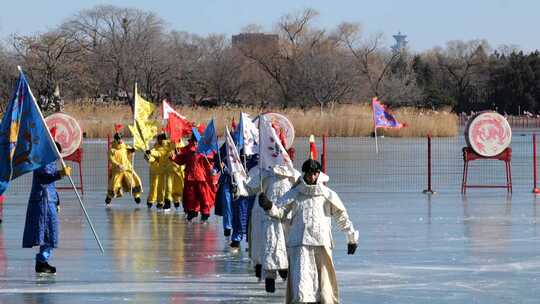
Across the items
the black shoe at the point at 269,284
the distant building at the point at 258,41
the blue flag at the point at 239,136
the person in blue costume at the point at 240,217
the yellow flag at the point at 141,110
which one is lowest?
the black shoe at the point at 269,284

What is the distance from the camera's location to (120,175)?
22.6 meters

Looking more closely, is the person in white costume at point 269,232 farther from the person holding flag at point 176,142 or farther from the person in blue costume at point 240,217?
the person holding flag at point 176,142

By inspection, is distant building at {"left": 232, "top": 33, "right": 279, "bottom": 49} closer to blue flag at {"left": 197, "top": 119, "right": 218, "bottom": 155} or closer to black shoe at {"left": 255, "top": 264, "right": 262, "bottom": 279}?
blue flag at {"left": 197, "top": 119, "right": 218, "bottom": 155}

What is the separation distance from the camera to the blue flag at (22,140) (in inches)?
505

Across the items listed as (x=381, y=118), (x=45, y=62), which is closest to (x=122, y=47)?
(x=45, y=62)

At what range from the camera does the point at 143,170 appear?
33.1 m

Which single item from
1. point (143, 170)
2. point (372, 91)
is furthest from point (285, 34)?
point (143, 170)

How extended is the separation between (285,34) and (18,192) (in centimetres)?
6848

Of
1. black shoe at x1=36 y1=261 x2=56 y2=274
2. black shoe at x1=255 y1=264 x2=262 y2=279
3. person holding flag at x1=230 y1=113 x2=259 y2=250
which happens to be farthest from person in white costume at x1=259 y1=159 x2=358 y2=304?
person holding flag at x1=230 y1=113 x2=259 y2=250

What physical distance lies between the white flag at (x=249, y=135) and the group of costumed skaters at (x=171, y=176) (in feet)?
11.7

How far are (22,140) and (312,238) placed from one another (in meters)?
3.93

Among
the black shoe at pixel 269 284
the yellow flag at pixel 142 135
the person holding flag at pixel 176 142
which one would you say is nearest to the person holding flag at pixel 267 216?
the black shoe at pixel 269 284

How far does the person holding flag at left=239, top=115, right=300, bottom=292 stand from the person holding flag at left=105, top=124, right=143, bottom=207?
9525 millimetres

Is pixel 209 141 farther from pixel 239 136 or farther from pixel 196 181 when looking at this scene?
pixel 239 136
